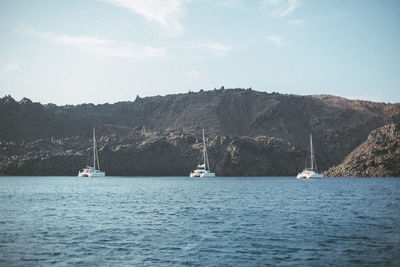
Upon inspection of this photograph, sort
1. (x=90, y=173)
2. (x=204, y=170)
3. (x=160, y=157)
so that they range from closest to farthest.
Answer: (x=90, y=173)
(x=204, y=170)
(x=160, y=157)

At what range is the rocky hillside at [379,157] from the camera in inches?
4879

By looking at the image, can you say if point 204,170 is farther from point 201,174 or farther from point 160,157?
point 160,157

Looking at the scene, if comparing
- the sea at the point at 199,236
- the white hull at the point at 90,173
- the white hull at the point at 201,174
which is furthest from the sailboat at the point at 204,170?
the sea at the point at 199,236

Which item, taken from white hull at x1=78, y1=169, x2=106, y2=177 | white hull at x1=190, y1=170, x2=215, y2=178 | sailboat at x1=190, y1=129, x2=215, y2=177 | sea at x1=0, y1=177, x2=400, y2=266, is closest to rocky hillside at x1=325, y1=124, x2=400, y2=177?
white hull at x1=190, y1=170, x2=215, y2=178

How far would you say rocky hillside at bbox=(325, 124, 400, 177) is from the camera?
124 m

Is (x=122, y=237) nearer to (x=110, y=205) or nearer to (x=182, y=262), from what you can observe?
(x=182, y=262)

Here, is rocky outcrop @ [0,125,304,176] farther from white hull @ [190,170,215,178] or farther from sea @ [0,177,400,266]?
sea @ [0,177,400,266]

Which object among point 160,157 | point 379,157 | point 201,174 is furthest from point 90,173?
point 379,157

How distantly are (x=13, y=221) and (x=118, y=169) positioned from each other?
132 m

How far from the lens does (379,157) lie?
416ft

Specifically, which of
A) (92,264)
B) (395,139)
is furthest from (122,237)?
(395,139)

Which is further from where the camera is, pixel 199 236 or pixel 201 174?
pixel 201 174

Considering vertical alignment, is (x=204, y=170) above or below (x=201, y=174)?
above

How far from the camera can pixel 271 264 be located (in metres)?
23.5
